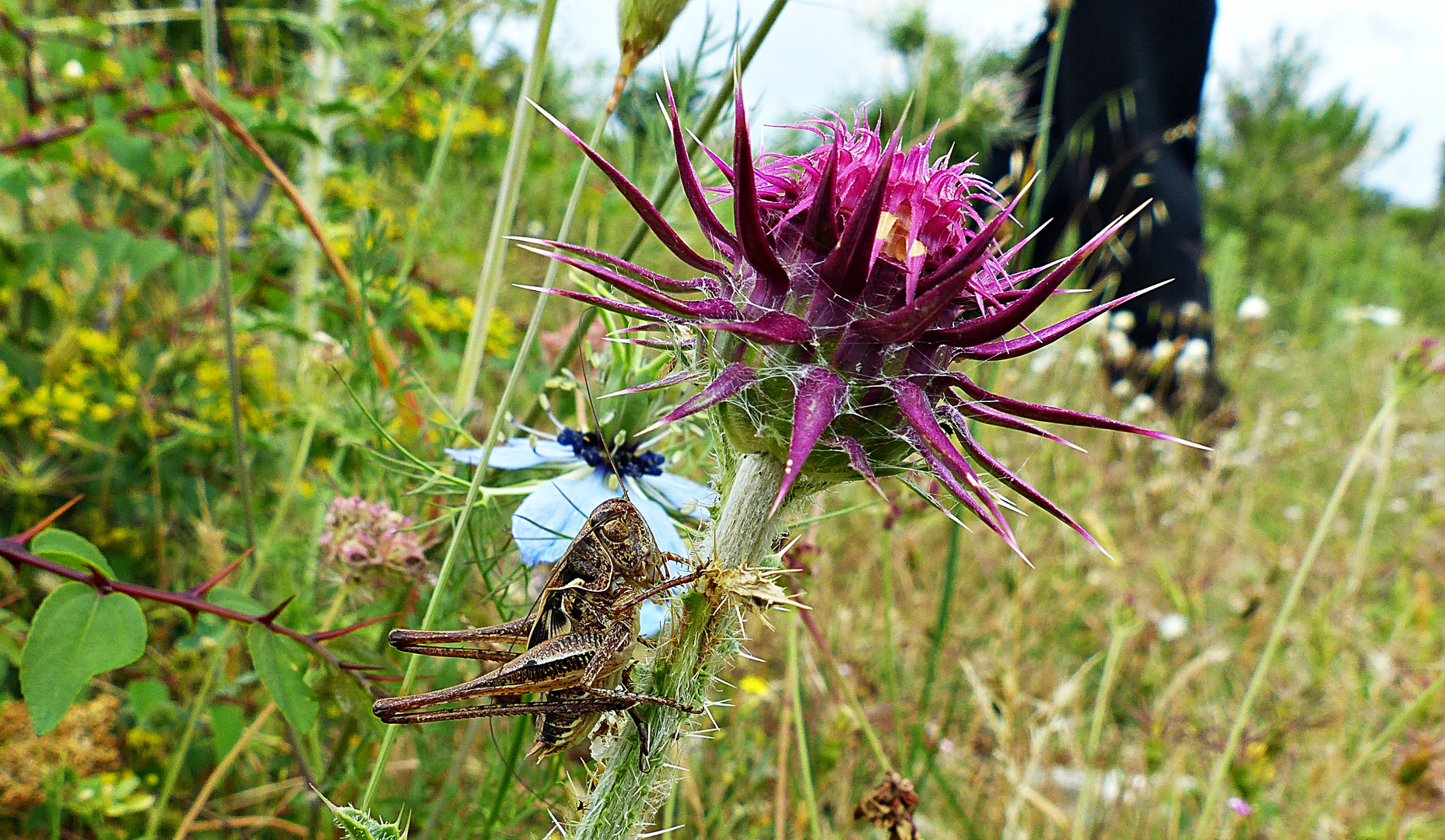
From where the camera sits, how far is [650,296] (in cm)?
65

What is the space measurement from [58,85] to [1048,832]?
3574mm

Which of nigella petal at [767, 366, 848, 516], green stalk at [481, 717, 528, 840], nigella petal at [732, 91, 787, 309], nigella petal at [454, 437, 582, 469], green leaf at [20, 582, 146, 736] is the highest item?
nigella petal at [732, 91, 787, 309]

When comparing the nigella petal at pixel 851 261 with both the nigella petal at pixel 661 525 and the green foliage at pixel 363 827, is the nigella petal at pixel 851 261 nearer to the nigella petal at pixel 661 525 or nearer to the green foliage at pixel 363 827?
the nigella petal at pixel 661 525

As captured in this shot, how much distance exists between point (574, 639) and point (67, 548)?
0.58 m

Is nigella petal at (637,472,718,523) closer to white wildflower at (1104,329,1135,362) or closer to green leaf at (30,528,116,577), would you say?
green leaf at (30,528,116,577)

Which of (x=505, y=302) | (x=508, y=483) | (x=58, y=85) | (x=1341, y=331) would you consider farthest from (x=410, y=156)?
(x=1341, y=331)

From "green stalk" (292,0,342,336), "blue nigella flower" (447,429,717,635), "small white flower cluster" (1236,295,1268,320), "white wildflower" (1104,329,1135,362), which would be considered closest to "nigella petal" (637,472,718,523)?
"blue nigella flower" (447,429,717,635)

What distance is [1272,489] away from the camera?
13.6ft

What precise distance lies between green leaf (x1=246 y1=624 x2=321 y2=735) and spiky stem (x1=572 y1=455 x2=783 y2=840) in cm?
42

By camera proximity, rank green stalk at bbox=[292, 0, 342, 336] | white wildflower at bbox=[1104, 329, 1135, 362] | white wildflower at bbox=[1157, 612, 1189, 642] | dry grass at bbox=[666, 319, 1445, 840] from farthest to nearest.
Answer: white wildflower at bbox=[1104, 329, 1135, 362], white wildflower at bbox=[1157, 612, 1189, 642], green stalk at bbox=[292, 0, 342, 336], dry grass at bbox=[666, 319, 1445, 840]

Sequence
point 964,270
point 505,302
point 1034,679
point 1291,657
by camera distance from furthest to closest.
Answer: point 505,302, point 1291,657, point 1034,679, point 964,270

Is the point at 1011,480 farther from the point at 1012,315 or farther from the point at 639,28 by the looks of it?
the point at 639,28

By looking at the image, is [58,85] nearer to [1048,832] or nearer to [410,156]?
[410,156]

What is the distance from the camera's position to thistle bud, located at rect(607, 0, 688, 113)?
963mm
